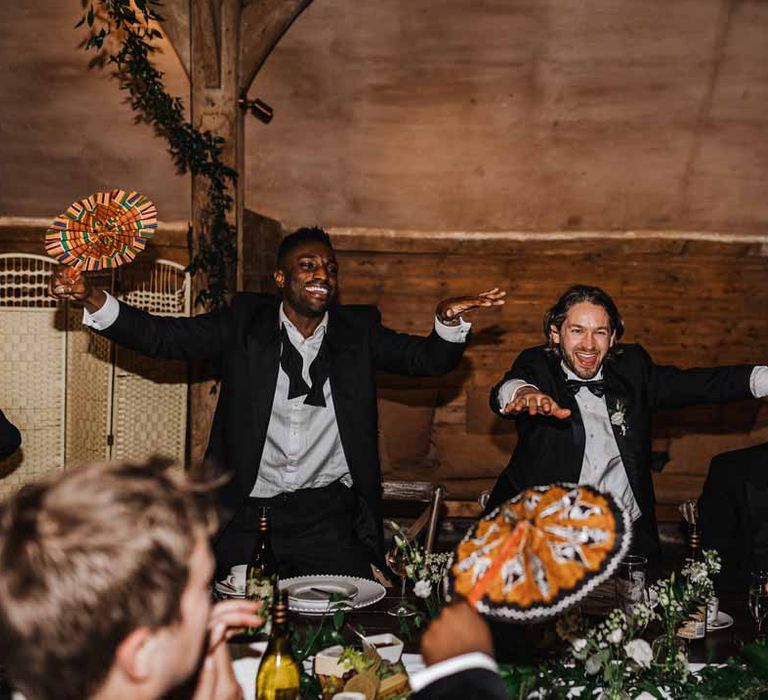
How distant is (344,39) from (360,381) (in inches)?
93.0

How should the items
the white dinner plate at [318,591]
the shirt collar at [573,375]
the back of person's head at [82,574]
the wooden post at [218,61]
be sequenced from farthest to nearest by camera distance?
the wooden post at [218,61]
the shirt collar at [573,375]
the white dinner plate at [318,591]
the back of person's head at [82,574]

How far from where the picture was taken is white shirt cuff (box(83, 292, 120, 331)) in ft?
10.9

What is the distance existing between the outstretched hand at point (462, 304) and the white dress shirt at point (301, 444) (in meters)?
0.03

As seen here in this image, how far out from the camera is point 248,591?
6.91 ft

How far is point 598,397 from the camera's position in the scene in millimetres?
3389

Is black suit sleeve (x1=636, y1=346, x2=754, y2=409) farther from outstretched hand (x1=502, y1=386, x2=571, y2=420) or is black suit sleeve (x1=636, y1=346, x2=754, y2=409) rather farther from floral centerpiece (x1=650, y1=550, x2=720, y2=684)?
floral centerpiece (x1=650, y1=550, x2=720, y2=684)

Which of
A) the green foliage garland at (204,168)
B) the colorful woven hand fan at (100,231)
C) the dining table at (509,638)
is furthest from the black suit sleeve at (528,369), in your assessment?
the green foliage garland at (204,168)

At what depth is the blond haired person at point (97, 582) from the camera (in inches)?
39.3

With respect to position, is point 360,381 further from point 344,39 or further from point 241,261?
point 344,39

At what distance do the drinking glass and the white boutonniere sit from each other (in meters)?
1.33

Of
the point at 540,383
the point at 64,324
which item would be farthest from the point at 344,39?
the point at 540,383

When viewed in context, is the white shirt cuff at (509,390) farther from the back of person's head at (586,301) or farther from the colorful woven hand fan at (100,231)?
the colorful woven hand fan at (100,231)

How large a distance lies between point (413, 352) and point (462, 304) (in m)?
0.32

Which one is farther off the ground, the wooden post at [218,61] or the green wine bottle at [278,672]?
the wooden post at [218,61]
